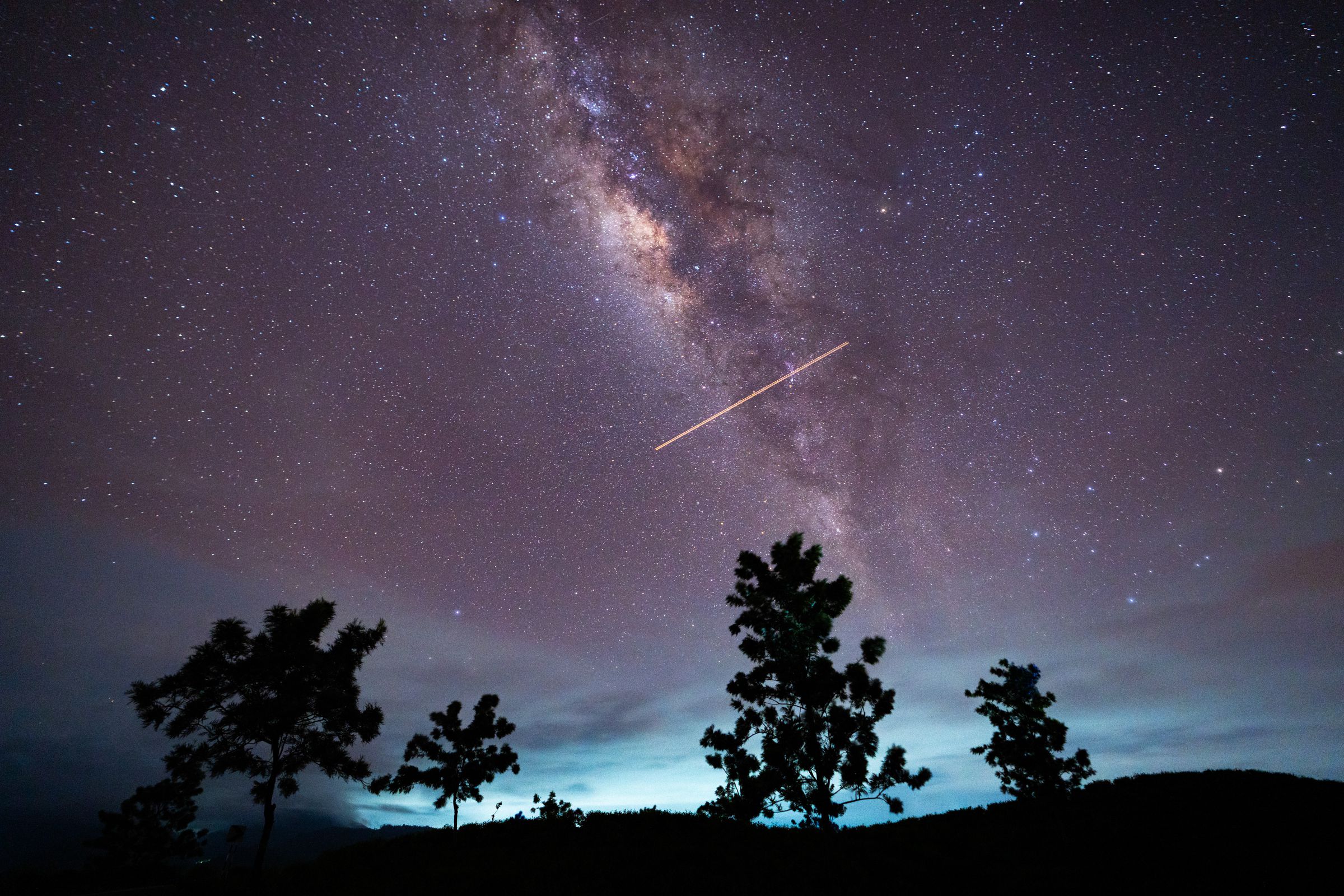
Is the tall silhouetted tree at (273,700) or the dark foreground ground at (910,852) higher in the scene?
the tall silhouetted tree at (273,700)

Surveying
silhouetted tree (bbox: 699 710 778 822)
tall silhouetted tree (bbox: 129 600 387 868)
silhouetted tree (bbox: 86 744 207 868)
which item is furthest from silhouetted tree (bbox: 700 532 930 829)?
silhouetted tree (bbox: 86 744 207 868)

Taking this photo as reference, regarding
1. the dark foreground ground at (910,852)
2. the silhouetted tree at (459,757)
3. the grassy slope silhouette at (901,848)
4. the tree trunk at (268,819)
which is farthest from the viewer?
A: the silhouetted tree at (459,757)

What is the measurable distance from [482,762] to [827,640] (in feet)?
97.2

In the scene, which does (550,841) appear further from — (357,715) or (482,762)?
(482,762)

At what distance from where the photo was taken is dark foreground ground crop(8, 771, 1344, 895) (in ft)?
41.6

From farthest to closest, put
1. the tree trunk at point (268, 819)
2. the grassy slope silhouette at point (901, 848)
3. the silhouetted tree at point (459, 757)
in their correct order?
the silhouetted tree at point (459, 757), the tree trunk at point (268, 819), the grassy slope silhouette at point (901, 848)

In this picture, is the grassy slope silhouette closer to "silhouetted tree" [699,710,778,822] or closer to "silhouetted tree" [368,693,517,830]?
"silhouetted tree" [699,710,778,822]

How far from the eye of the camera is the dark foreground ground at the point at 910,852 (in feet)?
41.6

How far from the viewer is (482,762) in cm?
3753

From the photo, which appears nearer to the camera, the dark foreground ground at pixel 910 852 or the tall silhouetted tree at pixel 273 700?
the dark foreground ground at pixel 910 852

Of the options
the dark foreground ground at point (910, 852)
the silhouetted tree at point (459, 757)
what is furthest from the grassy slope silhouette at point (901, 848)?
the silhouetted tree at point (459, 757)

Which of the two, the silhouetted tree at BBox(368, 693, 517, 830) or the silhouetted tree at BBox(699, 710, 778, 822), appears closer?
the silhouetted tree at BBox(699, 710, 778, 822)

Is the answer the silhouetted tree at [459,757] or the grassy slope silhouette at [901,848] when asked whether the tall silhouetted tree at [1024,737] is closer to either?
the grassy slope silhouette at [901,848]

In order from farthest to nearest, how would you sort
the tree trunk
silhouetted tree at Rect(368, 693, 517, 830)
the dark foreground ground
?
silhouetted tree at Rect(368, 693, 517, 830), the tree trunk, the dark foreground ground
